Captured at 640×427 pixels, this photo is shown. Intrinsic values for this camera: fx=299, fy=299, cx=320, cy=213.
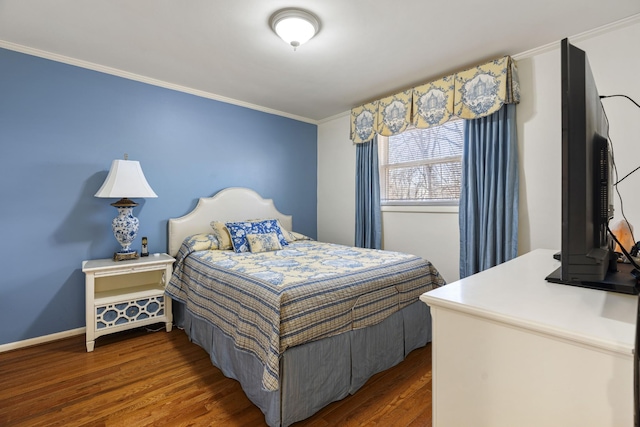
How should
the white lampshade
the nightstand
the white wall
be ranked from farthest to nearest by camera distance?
the white lampshade < the nightstand < the white wall

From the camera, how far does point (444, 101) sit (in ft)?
9.35

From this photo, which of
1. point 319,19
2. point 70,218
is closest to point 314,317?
point 319,19

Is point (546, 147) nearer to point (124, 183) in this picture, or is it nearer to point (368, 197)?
point (368, 197)

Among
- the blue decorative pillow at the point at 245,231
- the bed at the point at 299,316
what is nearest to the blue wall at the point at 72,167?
the blue decorative pillow at the point at 245,231

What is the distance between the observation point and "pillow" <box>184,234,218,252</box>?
285 centimetres

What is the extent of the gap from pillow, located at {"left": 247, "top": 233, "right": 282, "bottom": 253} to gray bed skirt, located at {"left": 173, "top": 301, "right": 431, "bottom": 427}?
839 millimetres

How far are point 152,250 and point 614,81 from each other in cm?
409

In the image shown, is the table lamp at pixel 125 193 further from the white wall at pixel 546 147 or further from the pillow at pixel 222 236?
the white wall at pixel 546 147

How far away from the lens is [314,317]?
5.40 feet

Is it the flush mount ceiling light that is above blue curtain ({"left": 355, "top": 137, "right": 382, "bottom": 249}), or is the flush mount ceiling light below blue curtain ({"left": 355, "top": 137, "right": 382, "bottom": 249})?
above

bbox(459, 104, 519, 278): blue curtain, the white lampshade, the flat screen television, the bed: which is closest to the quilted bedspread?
the bed

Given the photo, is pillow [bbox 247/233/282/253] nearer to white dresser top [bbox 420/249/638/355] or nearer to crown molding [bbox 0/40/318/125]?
crown molding [bbox 0/40/318/125]

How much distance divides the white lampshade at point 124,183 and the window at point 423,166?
2527mm

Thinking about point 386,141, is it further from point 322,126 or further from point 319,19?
point 319,19
